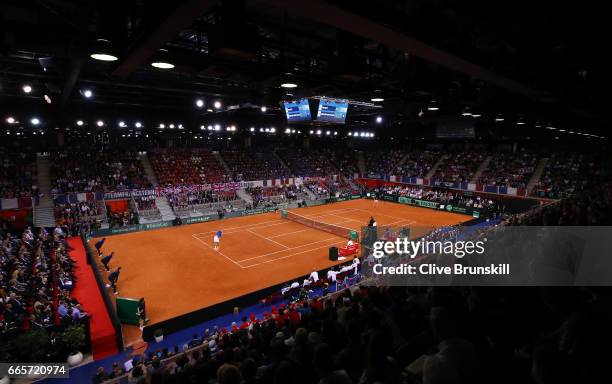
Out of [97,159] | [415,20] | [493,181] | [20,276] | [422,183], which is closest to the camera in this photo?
[415,20]

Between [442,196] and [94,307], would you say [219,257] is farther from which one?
[442,196]

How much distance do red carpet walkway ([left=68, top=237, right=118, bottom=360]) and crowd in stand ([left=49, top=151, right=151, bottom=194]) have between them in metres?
10.5

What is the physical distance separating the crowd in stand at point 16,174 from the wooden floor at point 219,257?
8.31m

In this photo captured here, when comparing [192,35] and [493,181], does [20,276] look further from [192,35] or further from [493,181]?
[493,181]

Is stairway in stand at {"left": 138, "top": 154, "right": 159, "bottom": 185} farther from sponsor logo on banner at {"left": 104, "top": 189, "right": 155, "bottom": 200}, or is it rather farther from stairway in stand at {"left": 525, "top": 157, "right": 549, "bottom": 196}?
stairway in stand at {"left": 525, "top": 157, "right": 549, "bottom": 196}

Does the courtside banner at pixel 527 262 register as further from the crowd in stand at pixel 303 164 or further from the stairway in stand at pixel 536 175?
the crowd in stand at pixel 303 164

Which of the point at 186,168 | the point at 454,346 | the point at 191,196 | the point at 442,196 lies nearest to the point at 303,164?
the point at 186,168

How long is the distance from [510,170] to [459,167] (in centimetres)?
589

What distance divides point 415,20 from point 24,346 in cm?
1239

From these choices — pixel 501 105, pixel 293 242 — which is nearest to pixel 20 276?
pixel 293 242

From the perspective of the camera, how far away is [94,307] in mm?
13953

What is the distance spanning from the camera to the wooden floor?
1559 cm

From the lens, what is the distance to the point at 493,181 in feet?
125

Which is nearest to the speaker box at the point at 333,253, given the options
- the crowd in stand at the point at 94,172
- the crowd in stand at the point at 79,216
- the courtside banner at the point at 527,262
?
the courtside banner at the point at 527,262
